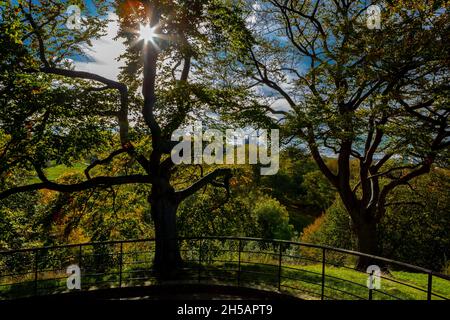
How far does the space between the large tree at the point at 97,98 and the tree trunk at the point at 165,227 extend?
3 cm

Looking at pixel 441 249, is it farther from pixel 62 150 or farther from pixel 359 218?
pixel 62 150

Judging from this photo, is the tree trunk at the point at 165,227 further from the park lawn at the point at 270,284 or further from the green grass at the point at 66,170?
the green grass at the point at 66,170

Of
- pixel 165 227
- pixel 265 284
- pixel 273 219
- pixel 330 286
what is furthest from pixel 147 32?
pixel 273 219

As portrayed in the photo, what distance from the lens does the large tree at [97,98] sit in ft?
31.4

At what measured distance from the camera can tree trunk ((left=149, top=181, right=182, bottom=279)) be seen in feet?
39.4

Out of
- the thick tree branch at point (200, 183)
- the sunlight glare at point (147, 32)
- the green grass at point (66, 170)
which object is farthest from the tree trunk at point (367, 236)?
the green grass at point (66, 170)

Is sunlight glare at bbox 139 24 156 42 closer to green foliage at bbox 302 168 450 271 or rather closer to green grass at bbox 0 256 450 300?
green grass at bbox 0 256 450 300

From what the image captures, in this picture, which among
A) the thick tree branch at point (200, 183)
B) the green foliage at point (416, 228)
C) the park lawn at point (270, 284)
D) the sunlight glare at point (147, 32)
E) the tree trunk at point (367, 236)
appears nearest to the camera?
the park lawn at point (270, 284)

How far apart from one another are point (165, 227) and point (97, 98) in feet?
16.4

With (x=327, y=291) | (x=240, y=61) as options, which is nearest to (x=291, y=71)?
(x=240, y=61)

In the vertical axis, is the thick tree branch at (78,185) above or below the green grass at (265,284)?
above

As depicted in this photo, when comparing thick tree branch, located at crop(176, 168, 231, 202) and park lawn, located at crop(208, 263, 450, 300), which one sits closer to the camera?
park lawn, located at crop(208, 263, 450, 300)

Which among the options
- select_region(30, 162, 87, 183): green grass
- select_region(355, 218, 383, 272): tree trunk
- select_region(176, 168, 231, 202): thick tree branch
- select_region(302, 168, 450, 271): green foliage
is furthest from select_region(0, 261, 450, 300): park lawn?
select_region(302, 168, 450, 271): green foliage

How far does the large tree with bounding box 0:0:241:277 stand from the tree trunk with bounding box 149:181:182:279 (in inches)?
1.4
